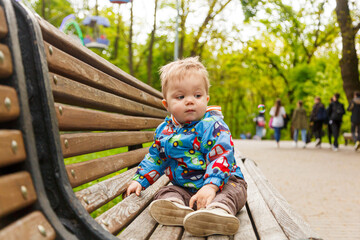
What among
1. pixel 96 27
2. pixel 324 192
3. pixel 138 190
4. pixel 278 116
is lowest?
pixel 324 192

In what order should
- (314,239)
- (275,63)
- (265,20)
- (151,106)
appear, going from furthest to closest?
(275,63)
(265,20)
(151,106)
(314,239)

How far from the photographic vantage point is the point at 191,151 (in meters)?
2.50

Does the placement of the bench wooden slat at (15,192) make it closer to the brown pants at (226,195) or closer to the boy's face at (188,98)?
the brown pants at (226,195)

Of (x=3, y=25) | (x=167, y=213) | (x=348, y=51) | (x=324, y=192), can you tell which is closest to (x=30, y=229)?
(x=3, y=25)

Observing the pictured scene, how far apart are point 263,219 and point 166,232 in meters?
0.51

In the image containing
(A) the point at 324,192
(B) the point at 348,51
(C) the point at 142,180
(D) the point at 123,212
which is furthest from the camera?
(B) the point at 348,51

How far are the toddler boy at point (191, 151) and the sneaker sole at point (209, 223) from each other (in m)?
0.26

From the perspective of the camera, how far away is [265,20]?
24.5 m

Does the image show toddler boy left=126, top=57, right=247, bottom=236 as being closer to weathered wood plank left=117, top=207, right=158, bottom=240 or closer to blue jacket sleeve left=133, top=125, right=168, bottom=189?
blue jacket sleeve left=133, top=125, right=168, bottom=189

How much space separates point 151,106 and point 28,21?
3132 millimetres

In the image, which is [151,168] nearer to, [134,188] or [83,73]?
[134,188]

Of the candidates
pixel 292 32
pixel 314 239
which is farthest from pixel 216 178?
pixel 292 32

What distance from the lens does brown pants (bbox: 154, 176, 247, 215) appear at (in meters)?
2.08

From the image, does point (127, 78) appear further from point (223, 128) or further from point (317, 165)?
point (317, 165)
